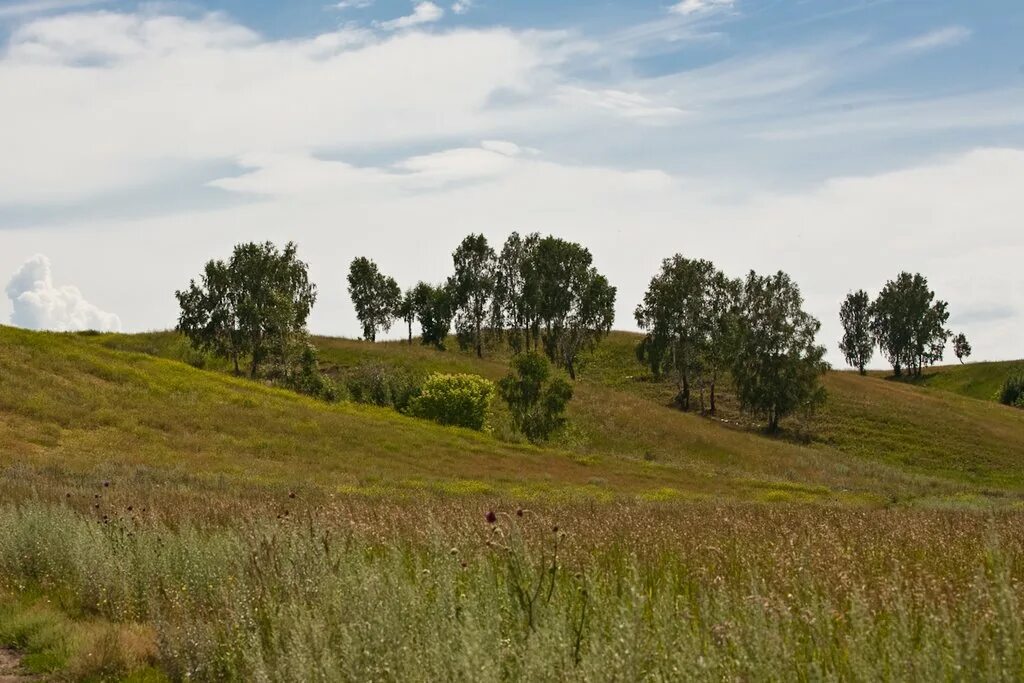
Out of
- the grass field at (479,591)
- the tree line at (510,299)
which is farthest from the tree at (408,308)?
the grass field at (479,591)

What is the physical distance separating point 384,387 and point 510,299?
1488 inches

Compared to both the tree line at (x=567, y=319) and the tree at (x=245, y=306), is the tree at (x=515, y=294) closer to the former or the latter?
the tree line at (x=567, y=319)

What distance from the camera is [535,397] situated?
63.4 metres

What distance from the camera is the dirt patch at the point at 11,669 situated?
8.05 metres

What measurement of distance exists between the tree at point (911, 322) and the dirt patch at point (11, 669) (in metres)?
139

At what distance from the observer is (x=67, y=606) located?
10.2 meters

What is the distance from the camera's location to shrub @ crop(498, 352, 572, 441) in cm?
6269

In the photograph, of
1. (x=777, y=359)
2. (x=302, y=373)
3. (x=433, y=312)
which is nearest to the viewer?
(x=302, y=373)

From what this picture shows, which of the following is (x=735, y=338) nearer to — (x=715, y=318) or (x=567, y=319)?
(x=715, y=318)

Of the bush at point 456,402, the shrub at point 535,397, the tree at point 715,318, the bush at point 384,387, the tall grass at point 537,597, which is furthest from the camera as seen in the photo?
the tree at point 715,318

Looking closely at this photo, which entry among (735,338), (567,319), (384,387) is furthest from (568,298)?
(384,387)

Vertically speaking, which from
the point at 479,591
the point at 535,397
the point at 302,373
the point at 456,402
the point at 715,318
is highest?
the point at 715,318

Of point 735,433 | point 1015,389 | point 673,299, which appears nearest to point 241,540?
point 735,433

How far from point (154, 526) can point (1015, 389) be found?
119 m
